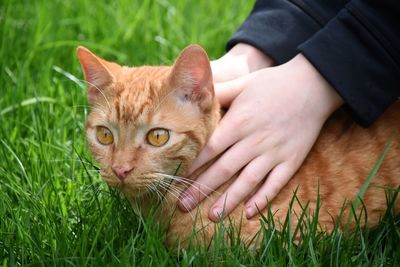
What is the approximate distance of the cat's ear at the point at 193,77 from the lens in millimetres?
1821

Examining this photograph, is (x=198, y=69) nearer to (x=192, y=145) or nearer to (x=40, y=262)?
(x=192, y=145)

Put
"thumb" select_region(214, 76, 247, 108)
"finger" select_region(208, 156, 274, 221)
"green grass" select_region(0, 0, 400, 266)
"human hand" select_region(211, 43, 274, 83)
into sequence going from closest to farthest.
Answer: "green grass" select_region(0, 0, 400, 266)
"finger" select_region(208, 156, 274, 221)
"thumb" select_region(214, 76, 247, 108)
"human hand" select_region(211, 43, 274, 83)

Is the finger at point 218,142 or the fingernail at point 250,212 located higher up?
the finger at point 218,142

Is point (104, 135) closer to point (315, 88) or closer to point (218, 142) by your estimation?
point (218, 142)

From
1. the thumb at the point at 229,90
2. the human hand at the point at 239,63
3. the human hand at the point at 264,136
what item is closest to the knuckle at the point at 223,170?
the human hand at the point at 264,136

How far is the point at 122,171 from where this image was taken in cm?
182

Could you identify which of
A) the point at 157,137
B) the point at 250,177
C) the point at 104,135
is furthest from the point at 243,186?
the point at 104,135

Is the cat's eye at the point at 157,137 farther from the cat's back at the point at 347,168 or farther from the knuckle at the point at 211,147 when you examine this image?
the cat's back at the point at 347,168

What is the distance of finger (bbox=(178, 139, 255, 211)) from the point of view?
190cm

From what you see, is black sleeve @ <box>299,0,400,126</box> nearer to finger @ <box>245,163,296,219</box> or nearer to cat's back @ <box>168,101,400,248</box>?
cat's back @ <box>168,101,400,248</box>

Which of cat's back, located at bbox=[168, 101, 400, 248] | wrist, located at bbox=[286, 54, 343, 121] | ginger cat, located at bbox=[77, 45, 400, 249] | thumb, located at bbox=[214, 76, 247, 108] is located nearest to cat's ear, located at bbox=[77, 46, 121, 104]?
ginger cat, located at bbox=[77, 45, 400, 249]

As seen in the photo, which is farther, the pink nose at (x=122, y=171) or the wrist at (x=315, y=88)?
the wrist at (x=315, y=88)

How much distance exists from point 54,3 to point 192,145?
1.96 m

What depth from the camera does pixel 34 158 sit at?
231cm
